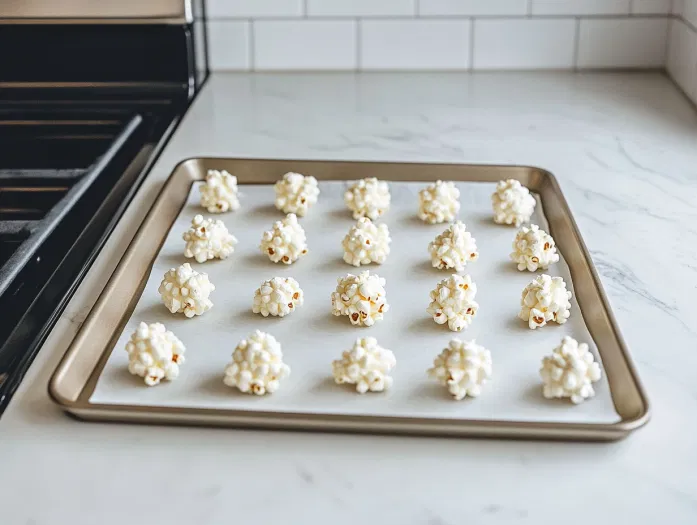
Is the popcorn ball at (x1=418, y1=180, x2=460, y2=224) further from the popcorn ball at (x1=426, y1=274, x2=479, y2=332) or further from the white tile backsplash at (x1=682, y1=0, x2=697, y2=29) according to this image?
the white tile backsplash at (x1=682, y1=0, x2=697, y2=29)

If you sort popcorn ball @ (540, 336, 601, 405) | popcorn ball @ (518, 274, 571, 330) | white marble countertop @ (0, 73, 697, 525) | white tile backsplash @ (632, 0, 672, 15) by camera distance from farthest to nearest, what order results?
1. white tile backsplash @ (632, 0, 672, 15)
2. popcorn ball @ (518, 274, 571, 330)
3. popcorn ball @ (540, 336, 601, 405)
4. white marble countertop @ (0, 73, 697, 525)

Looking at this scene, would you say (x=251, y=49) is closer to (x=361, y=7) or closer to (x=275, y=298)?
(x=361, y=7)

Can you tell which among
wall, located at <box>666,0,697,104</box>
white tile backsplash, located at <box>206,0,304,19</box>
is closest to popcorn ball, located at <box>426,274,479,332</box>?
wall, located at <box>666,0,697,104</box>

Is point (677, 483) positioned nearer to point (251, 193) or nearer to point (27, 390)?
point (27, 390)

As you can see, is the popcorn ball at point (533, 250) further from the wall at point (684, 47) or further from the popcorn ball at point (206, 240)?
the wall at point (684, 47)

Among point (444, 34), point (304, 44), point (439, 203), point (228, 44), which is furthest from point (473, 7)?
point (439, 203)

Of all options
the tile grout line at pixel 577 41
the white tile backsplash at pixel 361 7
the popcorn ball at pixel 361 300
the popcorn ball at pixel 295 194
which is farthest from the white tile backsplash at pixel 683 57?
the popcorn ball at pixel 361 300
